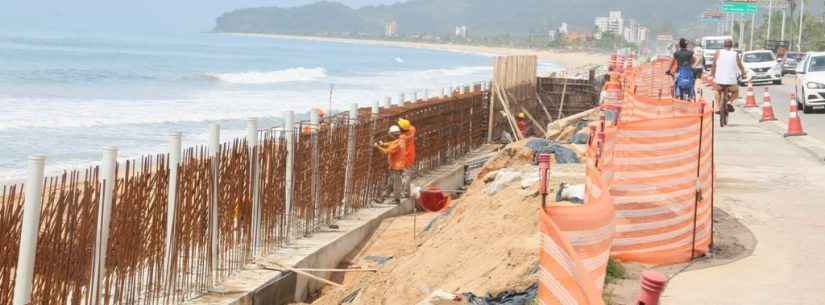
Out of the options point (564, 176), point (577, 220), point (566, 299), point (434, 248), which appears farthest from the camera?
point (564, 176)

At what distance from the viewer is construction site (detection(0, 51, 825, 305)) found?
757cm

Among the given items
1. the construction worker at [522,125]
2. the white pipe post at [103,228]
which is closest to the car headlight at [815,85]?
the construction worker at [522,125]

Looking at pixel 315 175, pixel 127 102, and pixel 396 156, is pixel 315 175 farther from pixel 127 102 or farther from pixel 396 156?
pixel 127 102

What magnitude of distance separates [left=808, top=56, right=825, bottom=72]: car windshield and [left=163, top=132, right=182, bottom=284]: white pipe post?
865 inches

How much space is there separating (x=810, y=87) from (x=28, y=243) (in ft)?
75.3

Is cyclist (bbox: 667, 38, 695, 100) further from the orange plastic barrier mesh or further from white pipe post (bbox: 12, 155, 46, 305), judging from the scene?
white pipe post (bbox: 12, 155, 46, 305)

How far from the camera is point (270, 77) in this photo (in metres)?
77.4

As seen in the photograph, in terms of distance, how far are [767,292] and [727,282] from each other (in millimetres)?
380

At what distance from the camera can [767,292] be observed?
8.66 m

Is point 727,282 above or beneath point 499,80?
beneath

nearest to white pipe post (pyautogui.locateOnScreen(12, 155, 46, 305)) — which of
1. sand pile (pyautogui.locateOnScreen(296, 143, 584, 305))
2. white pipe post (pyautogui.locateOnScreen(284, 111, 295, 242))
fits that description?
sand pile (pyautogui.locateOnScreen(296, 143, 584, 305))

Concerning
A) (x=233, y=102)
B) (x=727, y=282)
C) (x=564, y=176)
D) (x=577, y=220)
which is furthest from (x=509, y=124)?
(x=233, y=102)

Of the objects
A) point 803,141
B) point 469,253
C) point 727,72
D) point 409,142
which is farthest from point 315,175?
point 727,72

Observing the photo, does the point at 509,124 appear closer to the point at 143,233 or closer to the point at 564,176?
the point at 564,176
